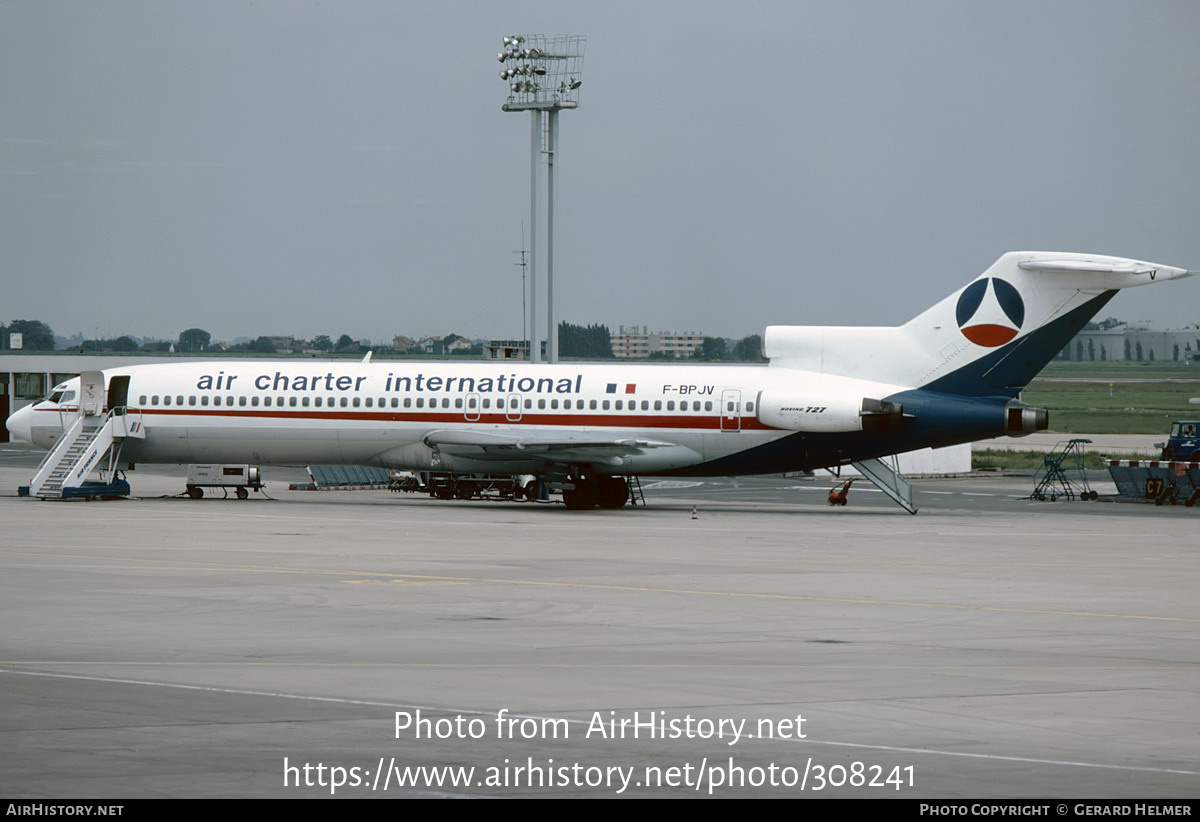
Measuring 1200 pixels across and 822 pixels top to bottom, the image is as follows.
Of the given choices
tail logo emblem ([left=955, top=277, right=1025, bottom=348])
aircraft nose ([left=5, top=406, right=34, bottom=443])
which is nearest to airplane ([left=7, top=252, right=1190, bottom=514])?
tail logo emblem ([left=955, top=277, right=1025, bottom=348])

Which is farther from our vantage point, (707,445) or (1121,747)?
(707,445)

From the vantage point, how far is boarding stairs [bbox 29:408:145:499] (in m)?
47.5

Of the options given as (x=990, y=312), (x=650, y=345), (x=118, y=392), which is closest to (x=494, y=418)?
(x=118, y=392)

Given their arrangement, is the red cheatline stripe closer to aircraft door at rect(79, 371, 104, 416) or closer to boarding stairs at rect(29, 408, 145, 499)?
boarding stairs at rect(29, 408, 145, 499)

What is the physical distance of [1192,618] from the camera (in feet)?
71.0

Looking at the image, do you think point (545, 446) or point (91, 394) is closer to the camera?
point (545, 446)

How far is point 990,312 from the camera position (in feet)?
147

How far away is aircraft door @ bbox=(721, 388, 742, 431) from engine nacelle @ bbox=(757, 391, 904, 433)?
73 cm

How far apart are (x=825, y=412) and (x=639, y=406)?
5.62 meters

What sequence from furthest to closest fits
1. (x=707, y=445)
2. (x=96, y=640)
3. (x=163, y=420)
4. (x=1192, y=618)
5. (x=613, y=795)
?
(x=163, y=420) → (x=707, y=445) → (x=1192, y=618) → (x=96, y=640) → (x=613, y=795)

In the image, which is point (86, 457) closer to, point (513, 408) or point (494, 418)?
point (494, 418)

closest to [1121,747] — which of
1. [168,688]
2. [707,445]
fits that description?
[168,688]
